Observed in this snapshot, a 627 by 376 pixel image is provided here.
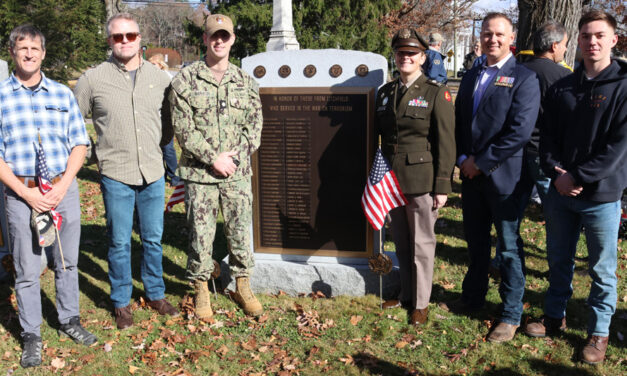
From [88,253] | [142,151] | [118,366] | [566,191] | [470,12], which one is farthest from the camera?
[470,12]

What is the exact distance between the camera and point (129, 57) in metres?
4.12

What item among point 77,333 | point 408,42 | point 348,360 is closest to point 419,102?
point 408,42

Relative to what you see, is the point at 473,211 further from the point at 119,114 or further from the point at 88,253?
the point at 88,253

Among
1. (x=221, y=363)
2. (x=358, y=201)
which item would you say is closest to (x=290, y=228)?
(x=358, y=201)

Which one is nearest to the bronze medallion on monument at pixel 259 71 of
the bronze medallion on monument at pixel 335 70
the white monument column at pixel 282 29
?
the bronze medallion on monument at pixel 335 70

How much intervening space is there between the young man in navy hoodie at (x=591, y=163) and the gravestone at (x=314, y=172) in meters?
1.48

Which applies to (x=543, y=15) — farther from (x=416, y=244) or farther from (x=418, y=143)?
(x=416, y=244)

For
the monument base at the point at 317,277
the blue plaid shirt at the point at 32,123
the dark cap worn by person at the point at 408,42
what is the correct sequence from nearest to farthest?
the blue plaid shirt at the point at 32,123 → the dark cap worn by person at the point at 408,42 → the monument base at the point at 317,277

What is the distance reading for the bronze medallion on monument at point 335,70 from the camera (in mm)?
4688

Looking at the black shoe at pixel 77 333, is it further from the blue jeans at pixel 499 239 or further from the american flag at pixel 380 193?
the blue jeans at pixel 499 239

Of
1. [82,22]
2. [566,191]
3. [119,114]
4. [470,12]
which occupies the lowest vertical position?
[566,191]

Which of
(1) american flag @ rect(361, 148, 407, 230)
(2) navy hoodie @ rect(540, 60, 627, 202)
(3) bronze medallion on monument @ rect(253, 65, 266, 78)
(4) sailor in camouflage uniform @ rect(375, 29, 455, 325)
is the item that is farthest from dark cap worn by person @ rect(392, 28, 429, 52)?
(3) bronze medallion on monument @ rect(253, 65, 266, 78)

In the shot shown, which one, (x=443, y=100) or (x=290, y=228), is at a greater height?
(x=443, y=100)

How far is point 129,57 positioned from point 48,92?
25.4 inches
